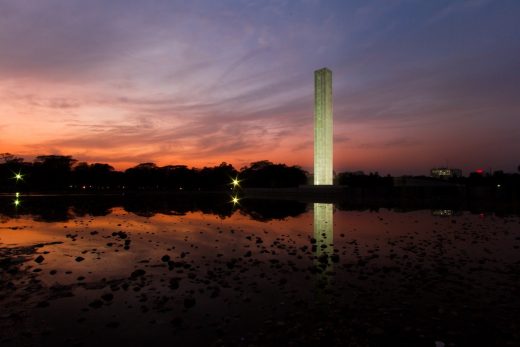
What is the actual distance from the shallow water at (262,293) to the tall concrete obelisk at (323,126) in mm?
67771

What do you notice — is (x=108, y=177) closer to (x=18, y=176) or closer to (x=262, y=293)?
(x=18, y=176)

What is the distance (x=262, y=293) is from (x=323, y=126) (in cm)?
7747

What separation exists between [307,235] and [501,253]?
8559mm

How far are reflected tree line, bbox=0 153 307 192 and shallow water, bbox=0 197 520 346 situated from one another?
388 feet

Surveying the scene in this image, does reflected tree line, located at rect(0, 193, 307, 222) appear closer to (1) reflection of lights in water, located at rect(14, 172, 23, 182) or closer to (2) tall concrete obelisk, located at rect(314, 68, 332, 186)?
(2) tall concrete obelisk, located at rect(314, 68, 332, 186)

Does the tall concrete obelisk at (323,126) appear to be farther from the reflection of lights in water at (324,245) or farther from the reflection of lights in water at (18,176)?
the reflection of lights in water at (18,176)

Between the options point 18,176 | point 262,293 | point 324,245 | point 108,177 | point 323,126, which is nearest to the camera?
point 262,293

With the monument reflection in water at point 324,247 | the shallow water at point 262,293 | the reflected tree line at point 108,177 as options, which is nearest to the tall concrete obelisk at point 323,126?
the reflected tree line at point 108,177

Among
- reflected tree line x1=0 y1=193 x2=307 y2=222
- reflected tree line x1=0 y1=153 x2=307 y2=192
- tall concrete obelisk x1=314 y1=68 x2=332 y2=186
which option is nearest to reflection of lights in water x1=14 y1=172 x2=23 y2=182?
reflected tree line x1=0 y1=153 x2=307 y2=192

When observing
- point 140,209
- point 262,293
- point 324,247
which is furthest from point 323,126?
point 262,293

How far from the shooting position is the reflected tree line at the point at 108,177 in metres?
150

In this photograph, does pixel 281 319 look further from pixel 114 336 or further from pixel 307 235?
pixel 307 235

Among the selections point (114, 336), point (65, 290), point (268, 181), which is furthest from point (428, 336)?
point (268, 181)

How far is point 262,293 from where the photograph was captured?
8961 mm
